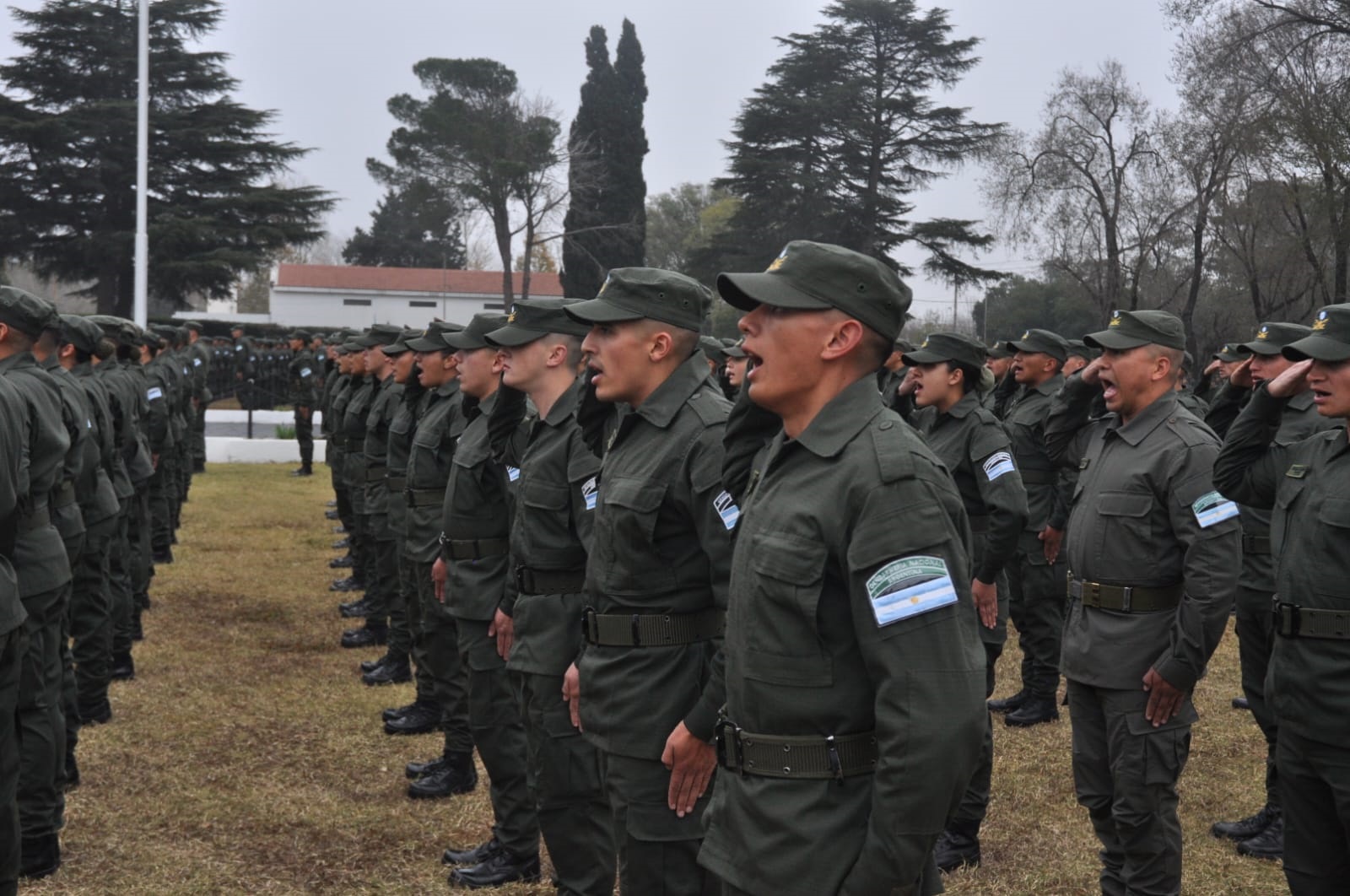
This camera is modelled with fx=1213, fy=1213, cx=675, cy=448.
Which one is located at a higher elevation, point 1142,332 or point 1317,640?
point 1142,332

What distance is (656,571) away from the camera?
360 centimetres

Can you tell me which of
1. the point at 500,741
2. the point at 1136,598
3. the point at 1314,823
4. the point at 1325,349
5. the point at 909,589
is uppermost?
the point at 1325,349

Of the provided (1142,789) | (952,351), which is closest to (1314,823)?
(1142,789)

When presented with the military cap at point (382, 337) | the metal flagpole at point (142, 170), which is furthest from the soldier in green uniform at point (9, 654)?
the metal flagpole at point (142, 170)

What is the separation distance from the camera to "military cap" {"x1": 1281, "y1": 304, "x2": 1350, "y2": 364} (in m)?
3.92

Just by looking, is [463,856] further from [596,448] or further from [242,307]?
[242,307]

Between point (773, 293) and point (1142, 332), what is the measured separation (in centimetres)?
288

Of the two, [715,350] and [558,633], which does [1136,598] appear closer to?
[558,633]

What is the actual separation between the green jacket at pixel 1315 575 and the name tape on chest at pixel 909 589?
7.25ft

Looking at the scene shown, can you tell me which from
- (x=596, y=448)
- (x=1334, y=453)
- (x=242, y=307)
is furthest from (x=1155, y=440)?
(x=242, y=307)

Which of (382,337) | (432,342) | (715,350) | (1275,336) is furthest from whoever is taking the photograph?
(382,337)

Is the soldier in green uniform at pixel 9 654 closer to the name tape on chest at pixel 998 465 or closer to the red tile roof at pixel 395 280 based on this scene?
the name tape on chest at pixel 998 465

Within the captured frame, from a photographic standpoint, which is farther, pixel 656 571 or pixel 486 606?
pixel 486 606

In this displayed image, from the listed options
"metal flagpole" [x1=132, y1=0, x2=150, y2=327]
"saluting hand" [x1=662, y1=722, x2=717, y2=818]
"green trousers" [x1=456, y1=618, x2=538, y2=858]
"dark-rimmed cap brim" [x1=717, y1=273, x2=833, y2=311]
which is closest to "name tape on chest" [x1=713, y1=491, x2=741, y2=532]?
"saluting hand" [x1=662, y1=722, x2=717, y2=818]
